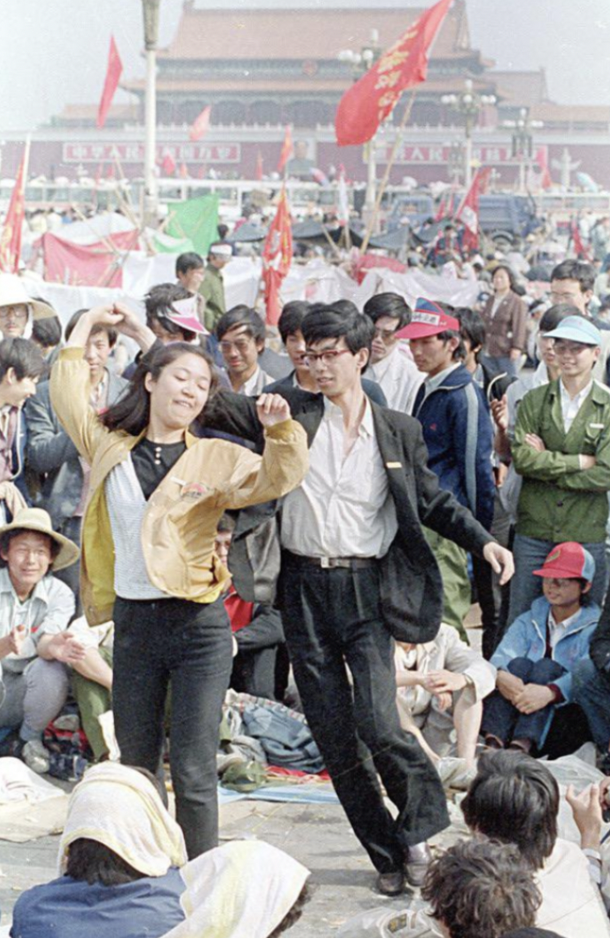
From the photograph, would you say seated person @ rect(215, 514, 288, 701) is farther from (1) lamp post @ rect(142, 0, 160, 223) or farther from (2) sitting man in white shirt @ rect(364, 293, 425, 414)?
(1) lamp post @ rect(142, 0, 160, 223)

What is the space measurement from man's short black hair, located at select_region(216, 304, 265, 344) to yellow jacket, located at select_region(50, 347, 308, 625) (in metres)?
2.01

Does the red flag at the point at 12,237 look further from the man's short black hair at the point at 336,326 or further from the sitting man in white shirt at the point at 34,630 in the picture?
the man's short black hair at the point at 336,326

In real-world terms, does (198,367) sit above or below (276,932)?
above

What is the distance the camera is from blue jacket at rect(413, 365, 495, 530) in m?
5.85

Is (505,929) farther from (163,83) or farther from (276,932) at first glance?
(163,83)

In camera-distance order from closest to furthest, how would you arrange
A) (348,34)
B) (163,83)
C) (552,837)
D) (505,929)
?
1. (505,929)
2. (552,837)
3. (163,83)
4. (348,34)

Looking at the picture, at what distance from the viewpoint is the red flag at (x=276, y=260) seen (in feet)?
41.1

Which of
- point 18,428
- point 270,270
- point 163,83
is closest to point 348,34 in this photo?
point 163,83

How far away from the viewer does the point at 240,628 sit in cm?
621

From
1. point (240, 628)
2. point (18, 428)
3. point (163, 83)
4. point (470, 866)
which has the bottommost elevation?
point (240, 628)

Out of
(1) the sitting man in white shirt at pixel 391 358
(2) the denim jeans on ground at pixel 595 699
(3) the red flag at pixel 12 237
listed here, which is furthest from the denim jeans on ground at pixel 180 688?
(3) the red flag at pixel 12 237

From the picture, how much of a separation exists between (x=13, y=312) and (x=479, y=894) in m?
4.74

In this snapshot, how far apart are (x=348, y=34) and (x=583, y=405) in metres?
87.6

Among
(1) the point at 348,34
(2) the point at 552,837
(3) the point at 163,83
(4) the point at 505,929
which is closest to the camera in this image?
(4) the point at 505,929
